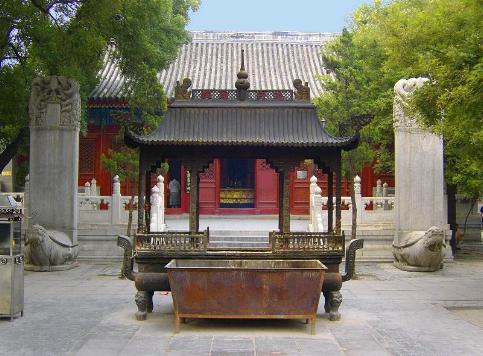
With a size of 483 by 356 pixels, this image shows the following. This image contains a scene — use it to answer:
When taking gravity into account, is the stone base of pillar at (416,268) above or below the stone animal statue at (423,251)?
below

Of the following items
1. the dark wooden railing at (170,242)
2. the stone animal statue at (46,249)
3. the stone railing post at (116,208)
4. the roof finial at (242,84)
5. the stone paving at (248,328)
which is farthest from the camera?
the stone railing post at (116,208)

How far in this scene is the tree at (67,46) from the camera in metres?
14.4

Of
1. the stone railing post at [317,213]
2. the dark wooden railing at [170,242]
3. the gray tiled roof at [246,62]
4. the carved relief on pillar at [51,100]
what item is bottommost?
the dark wooden railing at [170,242]

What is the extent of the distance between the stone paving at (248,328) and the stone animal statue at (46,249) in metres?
2.12

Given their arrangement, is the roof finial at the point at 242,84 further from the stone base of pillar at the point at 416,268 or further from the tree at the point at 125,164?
the stone base of pillar at the point at 416,268

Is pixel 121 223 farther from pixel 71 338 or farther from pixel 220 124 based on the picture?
pixel 71 338

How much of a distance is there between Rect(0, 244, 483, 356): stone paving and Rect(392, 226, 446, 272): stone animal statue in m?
2.36

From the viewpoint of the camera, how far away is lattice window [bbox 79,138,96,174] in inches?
1046

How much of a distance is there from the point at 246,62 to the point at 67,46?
16753mm

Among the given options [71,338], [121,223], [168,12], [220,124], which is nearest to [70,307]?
[71,338]

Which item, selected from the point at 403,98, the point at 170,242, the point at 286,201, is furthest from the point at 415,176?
the point at 170,242

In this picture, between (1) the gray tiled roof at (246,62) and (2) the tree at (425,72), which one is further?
(1) the gray tiled roof at (246,62)

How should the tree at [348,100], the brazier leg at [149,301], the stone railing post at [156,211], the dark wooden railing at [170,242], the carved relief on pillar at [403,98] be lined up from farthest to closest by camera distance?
the stone railing post at [156,211] → the tree at [348,100] → the carved relief on pillar at [403,98] → the brazier leg at [149,301] → the dark wooden railing at [170,242]

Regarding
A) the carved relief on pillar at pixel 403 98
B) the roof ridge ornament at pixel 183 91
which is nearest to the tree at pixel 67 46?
the roof ridge ornament at pixel 183 91
